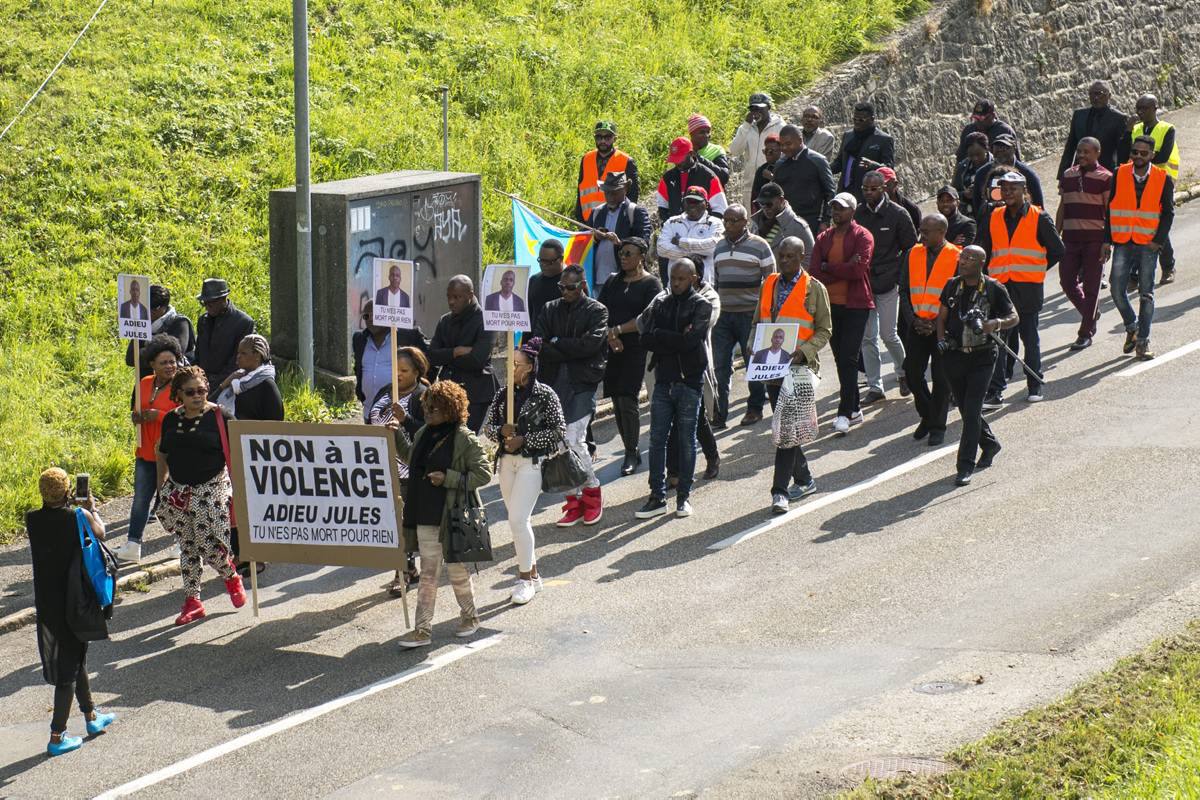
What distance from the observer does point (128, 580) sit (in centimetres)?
1146

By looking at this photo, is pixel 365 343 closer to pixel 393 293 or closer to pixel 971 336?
pixel 393 293

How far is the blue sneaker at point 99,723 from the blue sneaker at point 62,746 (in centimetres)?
13

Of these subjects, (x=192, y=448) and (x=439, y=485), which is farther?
(x=192, y=448)

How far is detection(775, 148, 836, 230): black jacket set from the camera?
15828mm

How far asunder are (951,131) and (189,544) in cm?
1412

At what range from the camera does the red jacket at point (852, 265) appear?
44.9 ft

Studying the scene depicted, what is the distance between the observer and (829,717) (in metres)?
8.51

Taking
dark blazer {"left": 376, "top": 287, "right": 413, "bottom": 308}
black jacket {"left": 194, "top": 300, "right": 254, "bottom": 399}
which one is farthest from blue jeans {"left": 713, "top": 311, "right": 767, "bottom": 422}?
black jacket {"left": 194, "top": 300, "right": 254, "bottom": 399}

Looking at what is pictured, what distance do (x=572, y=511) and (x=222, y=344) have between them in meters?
2.90

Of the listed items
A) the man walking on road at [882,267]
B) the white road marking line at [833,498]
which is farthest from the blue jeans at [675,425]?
the man walking on road at [882,267]

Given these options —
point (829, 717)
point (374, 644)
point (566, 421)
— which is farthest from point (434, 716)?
point (566, 421)

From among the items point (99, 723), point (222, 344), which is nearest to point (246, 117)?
point (222, 344)

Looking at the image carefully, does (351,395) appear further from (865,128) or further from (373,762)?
(373,762)

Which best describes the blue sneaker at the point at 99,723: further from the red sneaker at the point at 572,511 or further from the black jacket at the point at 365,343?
the red sneaker at the point at 572,511
